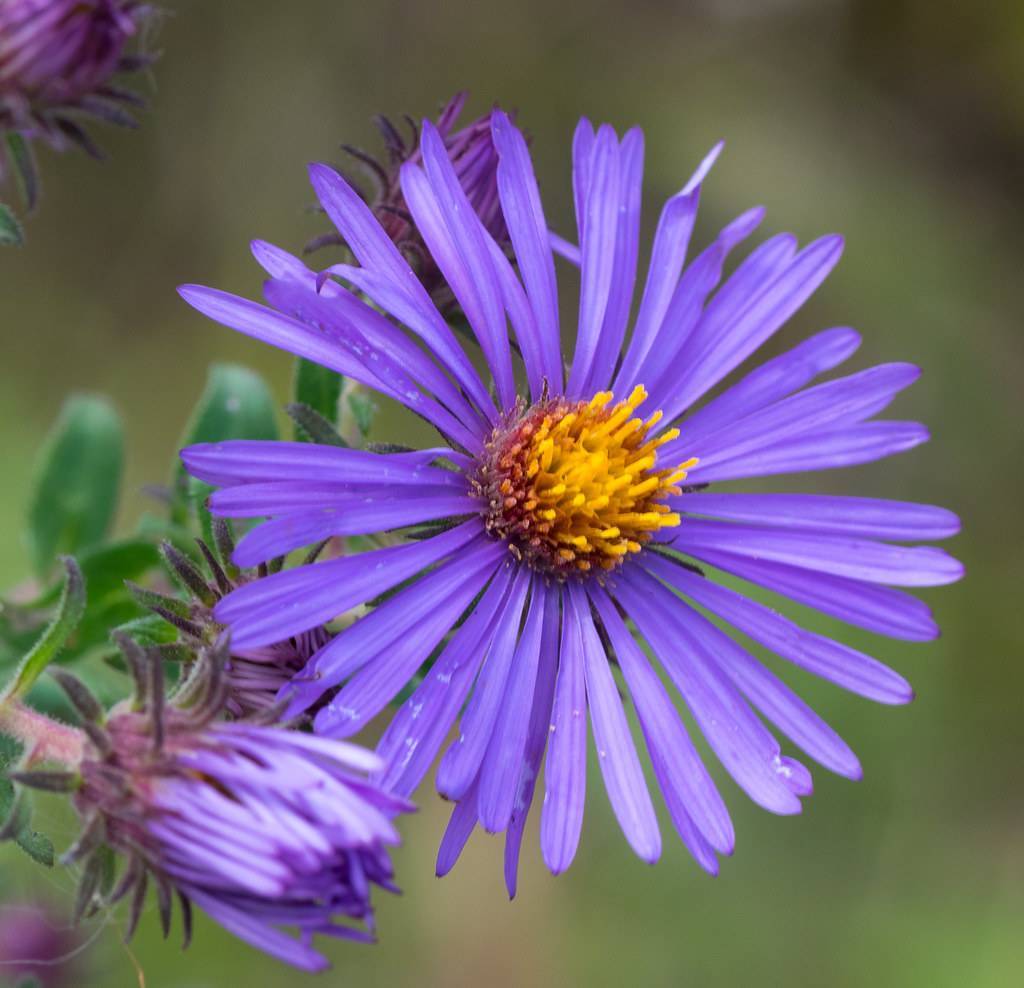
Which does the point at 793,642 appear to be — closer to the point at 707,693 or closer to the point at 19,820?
the point at 707,693

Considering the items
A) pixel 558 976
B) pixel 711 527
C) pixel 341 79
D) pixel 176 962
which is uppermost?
pixel 341 79

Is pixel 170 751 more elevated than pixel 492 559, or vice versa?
pixel 492 559

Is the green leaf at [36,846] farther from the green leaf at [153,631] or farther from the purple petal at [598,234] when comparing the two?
the purple petal at [598,234]

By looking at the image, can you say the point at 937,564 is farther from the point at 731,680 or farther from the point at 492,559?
the point at 492,559

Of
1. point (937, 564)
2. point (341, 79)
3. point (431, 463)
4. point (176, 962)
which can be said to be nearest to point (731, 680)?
point (937, 564)

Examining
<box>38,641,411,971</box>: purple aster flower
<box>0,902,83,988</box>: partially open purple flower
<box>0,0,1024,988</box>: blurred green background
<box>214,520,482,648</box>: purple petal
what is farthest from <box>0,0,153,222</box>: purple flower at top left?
<box>0,0,1024,988</box>: blurred green background
